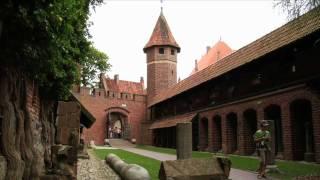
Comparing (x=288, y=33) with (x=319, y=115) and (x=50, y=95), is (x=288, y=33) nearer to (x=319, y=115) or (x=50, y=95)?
(x=319, y=115)

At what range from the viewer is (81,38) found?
1331cm

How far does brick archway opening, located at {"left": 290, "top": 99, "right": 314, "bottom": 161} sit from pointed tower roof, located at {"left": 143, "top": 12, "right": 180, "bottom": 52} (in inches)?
1258

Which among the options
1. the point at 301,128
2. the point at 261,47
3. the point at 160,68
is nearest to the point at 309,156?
the point at 301,128

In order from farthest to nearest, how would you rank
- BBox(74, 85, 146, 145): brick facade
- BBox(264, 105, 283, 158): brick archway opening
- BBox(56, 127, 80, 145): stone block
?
BBox(74, 85, 146, 145): brick facade < BBox(264, 105, 283, 158): brick archway opening < BBox(56, 127, 80, 145): stone block

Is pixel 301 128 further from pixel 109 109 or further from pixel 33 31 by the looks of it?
pixel 109 109

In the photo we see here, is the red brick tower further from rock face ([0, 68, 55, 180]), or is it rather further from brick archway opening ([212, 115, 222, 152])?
rock face ([0, 68, 55, 180])

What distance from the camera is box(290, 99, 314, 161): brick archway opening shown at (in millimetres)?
21266

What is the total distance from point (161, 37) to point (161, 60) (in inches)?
106

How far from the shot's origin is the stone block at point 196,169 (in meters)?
9.02

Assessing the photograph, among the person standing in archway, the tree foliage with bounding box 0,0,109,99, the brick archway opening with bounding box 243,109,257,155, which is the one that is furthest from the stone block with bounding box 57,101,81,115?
the brick archway opening with bounding box 243,109,257,155

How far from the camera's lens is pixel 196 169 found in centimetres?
918

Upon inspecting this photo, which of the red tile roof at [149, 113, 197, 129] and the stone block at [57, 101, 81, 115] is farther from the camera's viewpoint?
the red tile roof at [149, 113, 197, 129]

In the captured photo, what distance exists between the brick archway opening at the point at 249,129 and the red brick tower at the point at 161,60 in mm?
26512

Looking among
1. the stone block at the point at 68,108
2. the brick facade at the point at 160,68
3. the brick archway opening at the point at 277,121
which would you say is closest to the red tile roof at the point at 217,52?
the brick facade at the point at 160,68
